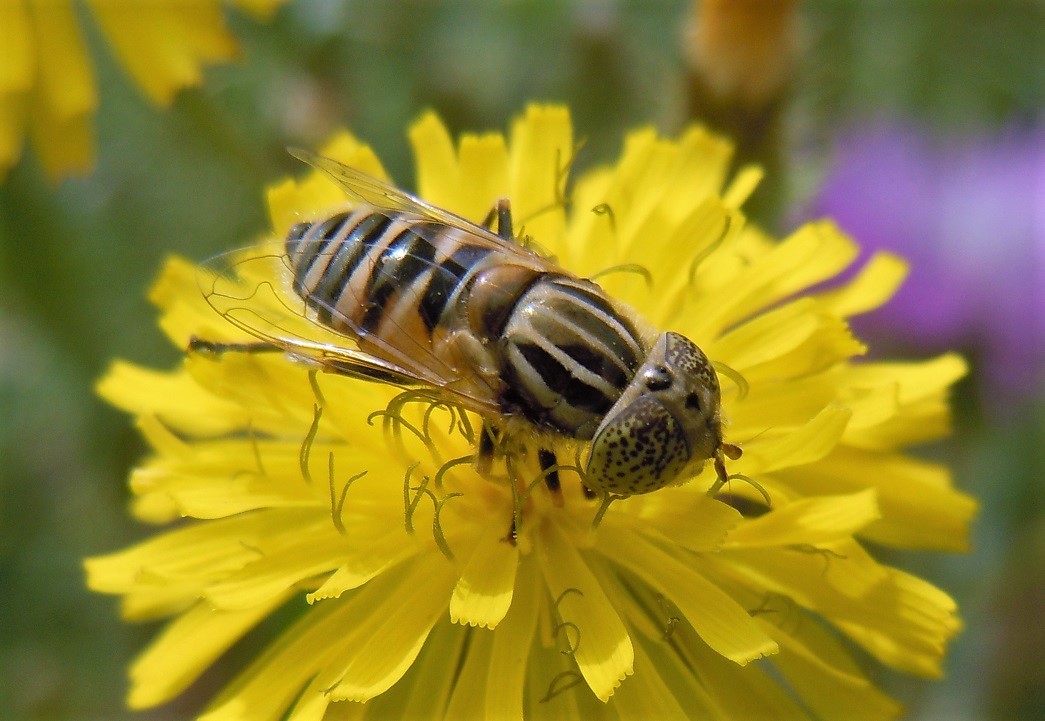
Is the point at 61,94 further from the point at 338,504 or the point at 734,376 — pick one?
the point at 734,376

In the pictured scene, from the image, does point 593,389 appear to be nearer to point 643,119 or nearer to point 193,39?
point 193,39

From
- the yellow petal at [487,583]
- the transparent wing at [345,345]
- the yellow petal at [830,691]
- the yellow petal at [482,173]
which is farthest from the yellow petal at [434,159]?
the yellow petal at [830,691]

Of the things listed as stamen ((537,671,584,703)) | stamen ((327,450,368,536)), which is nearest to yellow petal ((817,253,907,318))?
stamen ((537,671,584,703))

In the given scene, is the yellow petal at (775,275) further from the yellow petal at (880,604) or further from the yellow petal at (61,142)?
the yellow petal at (61,142)

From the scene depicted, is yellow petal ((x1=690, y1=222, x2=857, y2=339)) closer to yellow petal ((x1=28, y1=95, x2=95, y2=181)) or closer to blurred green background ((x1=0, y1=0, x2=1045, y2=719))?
blurred green background ((x1=0, y1=0, x2=1045, y2=719))

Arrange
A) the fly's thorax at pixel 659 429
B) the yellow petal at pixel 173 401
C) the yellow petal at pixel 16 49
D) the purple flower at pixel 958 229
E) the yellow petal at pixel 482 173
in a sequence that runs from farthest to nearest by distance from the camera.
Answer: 1. the purple flower at pixel 958 229
2. the yellow petal at pixel 16 49
3. the yellow petal at pixel 482 173
4. the yellow petal at pixel 173 401
5. the fly's thorax at pixel 659 429
